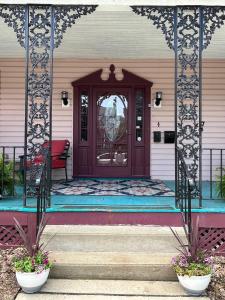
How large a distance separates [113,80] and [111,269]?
4.84m

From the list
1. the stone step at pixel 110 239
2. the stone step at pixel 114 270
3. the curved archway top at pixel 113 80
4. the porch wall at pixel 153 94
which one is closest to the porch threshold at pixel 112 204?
the stone step at pixel 110 239

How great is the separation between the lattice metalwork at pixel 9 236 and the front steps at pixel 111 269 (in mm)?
426

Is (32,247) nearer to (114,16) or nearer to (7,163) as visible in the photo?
(7,163)

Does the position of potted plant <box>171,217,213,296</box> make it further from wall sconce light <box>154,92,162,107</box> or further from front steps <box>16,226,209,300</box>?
wall sconce light <box>154,92,162,107</box>

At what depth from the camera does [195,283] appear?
323cm

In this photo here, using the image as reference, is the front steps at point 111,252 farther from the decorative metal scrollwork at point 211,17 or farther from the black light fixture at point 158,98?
the black light fixture at point 158,98

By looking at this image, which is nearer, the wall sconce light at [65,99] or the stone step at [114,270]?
the stone step at [114,270]

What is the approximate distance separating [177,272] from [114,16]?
3.66m

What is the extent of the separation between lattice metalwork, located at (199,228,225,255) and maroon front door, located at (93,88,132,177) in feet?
→ 11.1

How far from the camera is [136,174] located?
7699 millimetres

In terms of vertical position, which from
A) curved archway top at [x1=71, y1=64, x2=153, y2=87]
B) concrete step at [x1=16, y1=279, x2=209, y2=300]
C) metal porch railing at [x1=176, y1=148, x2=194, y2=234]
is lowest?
concrete step at [x1=16, y1=279, x2=209, y2=300]

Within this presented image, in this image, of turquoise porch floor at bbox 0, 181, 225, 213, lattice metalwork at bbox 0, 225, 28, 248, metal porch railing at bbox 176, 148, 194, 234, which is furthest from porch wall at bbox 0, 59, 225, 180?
lattice metalwork at bbox 0, 225, 28, 248

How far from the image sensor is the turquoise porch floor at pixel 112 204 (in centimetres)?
463

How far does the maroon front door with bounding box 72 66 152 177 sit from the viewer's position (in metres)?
7.68
